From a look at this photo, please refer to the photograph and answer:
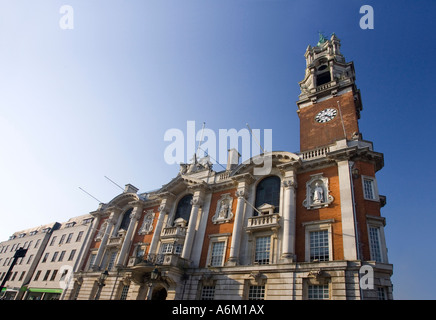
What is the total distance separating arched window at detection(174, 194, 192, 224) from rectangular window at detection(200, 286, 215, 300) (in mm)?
8476

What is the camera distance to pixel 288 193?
23.0 metres

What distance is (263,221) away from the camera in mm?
A: 23109

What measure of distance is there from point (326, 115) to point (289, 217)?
43.4 feet

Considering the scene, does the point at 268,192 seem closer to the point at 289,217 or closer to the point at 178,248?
the point at 289,217

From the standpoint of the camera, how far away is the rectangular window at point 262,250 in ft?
71.6

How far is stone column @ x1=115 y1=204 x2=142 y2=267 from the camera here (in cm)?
3148

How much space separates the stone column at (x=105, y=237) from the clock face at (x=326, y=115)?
1127 inches

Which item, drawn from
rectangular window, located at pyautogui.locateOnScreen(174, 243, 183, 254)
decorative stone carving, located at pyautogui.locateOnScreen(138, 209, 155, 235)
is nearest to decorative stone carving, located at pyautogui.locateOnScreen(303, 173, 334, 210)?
rectangular window, located at pyautogui.locateOnScreen(174, 243, 183, 254)

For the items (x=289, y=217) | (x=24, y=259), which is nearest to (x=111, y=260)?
(x=289, y=217)

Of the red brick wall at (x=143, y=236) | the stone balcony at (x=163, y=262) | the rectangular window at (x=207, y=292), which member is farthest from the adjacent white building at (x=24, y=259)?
the rectangular window at (x=207, y=292)

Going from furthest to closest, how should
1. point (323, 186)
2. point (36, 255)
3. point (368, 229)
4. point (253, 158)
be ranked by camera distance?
point (36, 255) < point (253, 158) < point (323, 186) < point (368, 229)
